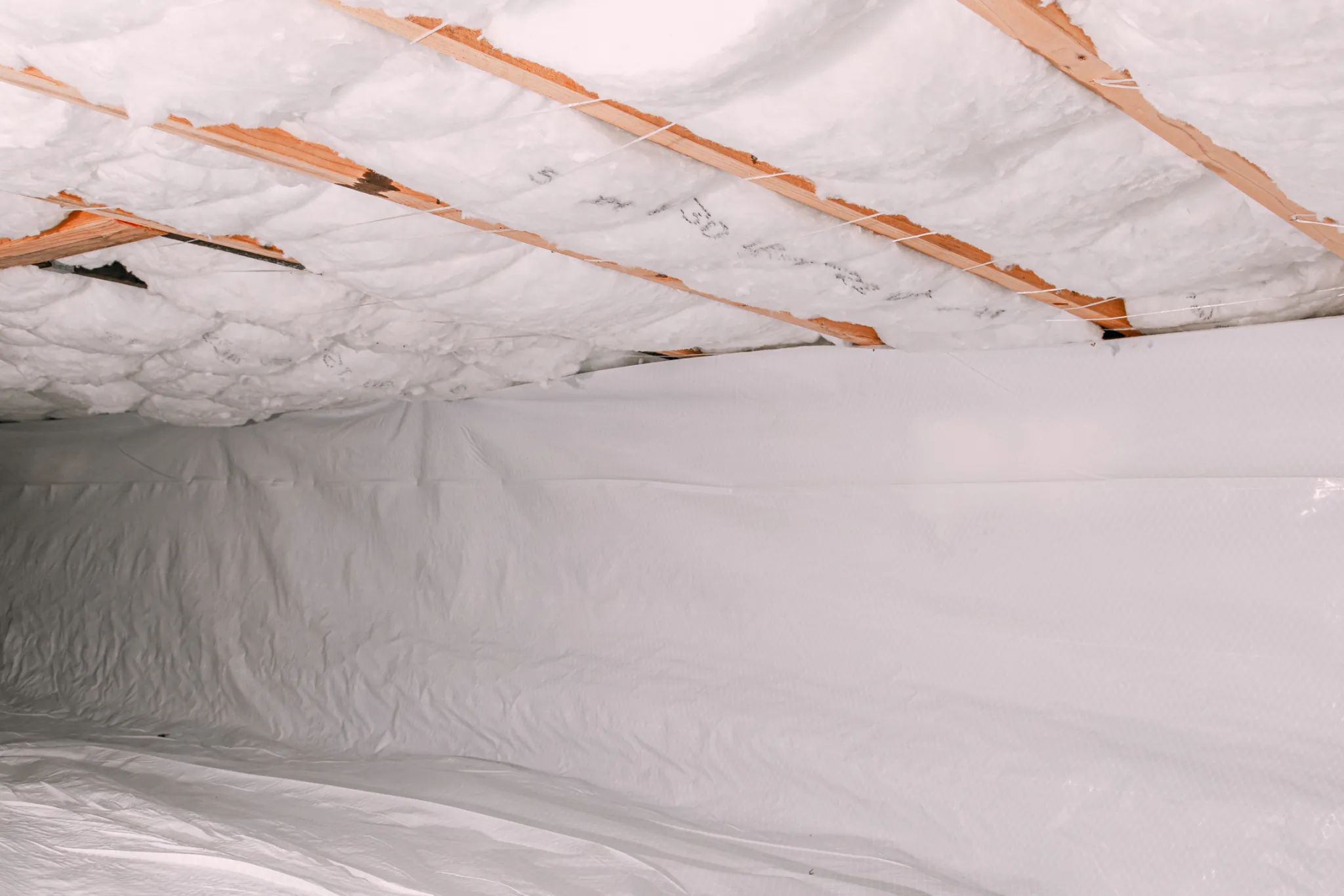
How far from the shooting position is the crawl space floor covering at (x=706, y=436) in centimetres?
130

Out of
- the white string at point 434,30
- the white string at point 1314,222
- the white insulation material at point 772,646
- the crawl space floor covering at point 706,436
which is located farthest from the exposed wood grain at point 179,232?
the white string at point 1314,222

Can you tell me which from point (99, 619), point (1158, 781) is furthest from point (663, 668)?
point (99, 619)

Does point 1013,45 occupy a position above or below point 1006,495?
above

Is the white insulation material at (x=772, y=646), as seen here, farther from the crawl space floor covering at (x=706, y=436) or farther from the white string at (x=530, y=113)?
the white string at (x=530, y=113)

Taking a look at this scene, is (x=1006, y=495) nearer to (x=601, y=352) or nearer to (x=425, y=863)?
(x=601, y=352)

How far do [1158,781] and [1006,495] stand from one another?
0.73 m

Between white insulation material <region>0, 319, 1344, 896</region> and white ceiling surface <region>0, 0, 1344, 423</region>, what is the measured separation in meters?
0.30

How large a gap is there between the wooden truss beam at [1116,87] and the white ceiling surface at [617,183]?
0.15 ft

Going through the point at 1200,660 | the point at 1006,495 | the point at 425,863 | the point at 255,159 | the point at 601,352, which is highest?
the point at 601,352

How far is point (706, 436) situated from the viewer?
3.12 m

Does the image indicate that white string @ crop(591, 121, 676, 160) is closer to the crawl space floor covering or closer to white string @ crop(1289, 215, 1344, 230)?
the crawl space floor covering

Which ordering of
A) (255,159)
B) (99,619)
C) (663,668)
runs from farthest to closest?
(99,619) < (663,668) < (255,159)

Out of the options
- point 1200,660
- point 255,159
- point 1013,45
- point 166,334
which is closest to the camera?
point 1013,45

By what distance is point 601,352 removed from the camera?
3250 millimetres
